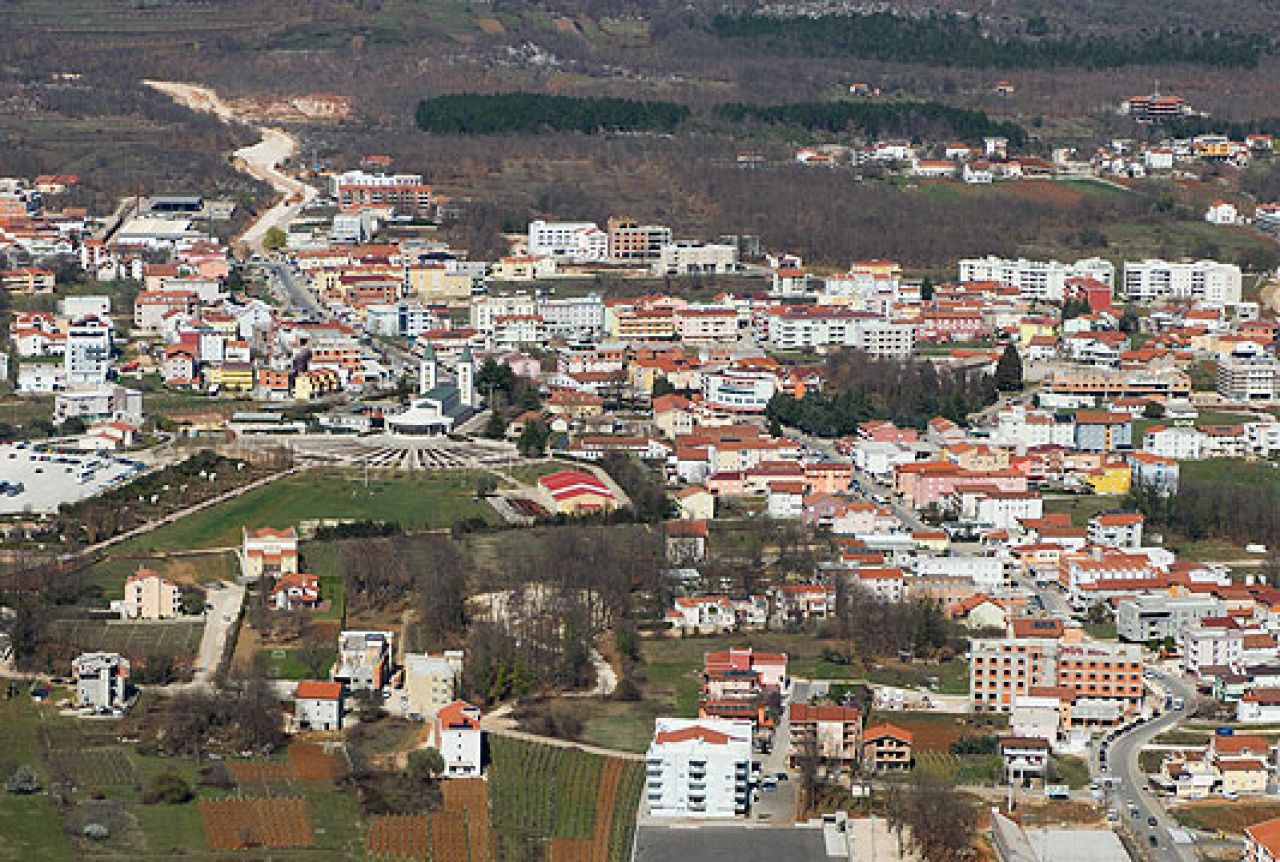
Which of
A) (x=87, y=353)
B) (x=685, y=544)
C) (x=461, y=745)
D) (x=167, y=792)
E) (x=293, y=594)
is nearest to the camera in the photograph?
(x=167, y=792)

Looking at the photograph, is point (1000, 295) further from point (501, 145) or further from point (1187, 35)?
point (1187, 35)

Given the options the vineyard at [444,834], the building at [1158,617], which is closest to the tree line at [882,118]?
the building at [1158,617]

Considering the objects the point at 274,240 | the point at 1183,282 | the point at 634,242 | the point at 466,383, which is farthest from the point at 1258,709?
the point at 274,240

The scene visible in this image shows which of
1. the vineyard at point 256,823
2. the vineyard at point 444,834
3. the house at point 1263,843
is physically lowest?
the vineyard at point 444,834

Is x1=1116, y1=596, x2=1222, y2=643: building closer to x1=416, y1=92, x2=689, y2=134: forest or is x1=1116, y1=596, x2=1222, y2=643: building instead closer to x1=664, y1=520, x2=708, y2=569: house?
x1=664, y1=520, x2=708, y2=569: house

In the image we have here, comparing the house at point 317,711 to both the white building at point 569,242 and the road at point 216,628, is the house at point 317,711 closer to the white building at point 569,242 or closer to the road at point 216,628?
the road at point 216,628

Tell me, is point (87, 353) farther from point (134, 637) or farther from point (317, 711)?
point (317, 711)
